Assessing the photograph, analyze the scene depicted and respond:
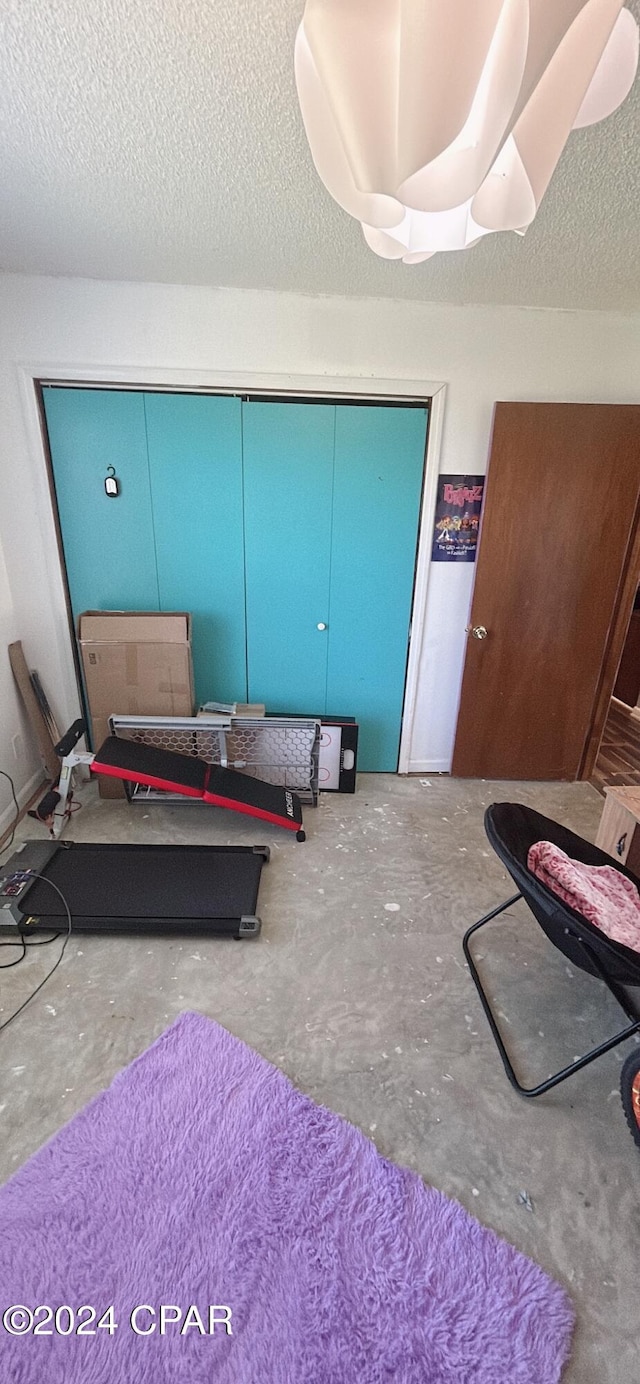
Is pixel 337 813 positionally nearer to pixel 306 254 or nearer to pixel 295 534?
pixel 295 534

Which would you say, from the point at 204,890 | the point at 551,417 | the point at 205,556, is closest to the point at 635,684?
the point at 551,417

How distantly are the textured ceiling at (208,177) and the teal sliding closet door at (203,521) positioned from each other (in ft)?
1.79

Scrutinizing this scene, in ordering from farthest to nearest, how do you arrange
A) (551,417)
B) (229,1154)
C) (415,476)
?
(415,476), (551,417), (229,1154)

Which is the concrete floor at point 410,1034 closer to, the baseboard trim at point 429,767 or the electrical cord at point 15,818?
the electrical cord at point 15,818

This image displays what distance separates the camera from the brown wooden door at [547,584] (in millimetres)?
2504

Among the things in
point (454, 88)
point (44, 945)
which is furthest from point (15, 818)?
point (454, 88)

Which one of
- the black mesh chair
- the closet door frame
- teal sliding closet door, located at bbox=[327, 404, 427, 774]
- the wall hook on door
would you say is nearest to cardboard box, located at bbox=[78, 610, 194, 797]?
the closet door frame

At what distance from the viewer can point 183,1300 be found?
1.04 metres

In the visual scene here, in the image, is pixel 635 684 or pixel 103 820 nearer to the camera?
pixel 103 820

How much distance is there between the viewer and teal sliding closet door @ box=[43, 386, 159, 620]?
2.48 m

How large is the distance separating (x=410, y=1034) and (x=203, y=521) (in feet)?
7.69

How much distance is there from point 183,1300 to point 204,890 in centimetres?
112

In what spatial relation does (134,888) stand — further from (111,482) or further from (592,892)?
(111,482)

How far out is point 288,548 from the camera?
2.70 metres
